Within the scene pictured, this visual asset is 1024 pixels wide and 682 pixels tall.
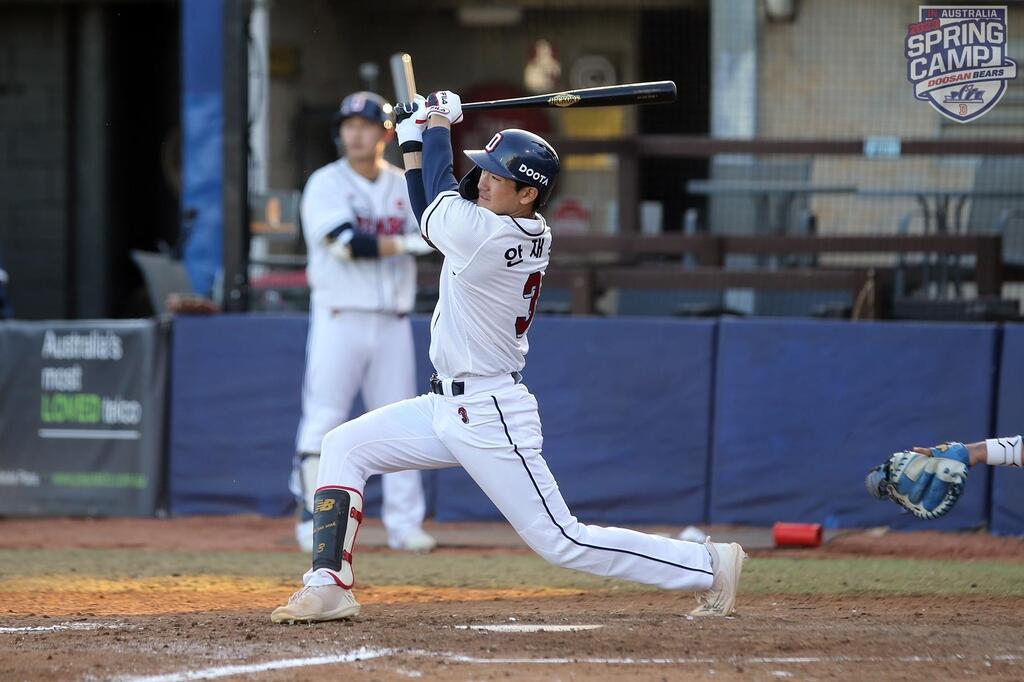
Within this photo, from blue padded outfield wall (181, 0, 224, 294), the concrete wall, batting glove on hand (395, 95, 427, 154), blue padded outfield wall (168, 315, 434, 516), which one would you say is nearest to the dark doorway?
the concrete wall

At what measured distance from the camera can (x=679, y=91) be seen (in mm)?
10641

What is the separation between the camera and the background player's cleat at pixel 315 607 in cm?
489

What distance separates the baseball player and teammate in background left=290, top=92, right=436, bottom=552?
232 centimetres

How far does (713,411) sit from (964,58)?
285 centimetres

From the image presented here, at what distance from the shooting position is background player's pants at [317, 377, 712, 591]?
4.78 m

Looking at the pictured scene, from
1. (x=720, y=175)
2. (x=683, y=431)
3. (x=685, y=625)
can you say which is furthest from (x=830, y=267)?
(x=685, y=625)

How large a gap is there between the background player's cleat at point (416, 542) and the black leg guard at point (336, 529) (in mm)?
2455

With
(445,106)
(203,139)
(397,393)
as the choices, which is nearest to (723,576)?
(445,106)

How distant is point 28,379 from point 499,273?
16.9 ft

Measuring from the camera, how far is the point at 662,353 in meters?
8.26

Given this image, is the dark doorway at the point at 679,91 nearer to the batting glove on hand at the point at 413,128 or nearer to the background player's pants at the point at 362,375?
the background player's pants at the point at 362,375

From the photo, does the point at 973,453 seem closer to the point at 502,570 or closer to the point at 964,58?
the point at 964,58

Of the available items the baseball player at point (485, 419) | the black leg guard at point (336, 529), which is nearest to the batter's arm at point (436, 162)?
the baseball player at point (485, 419)

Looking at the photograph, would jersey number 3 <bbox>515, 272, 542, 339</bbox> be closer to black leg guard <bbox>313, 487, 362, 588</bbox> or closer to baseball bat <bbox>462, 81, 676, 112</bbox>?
baseball bat <bbox>462, 81, 676, 112</bbox>
